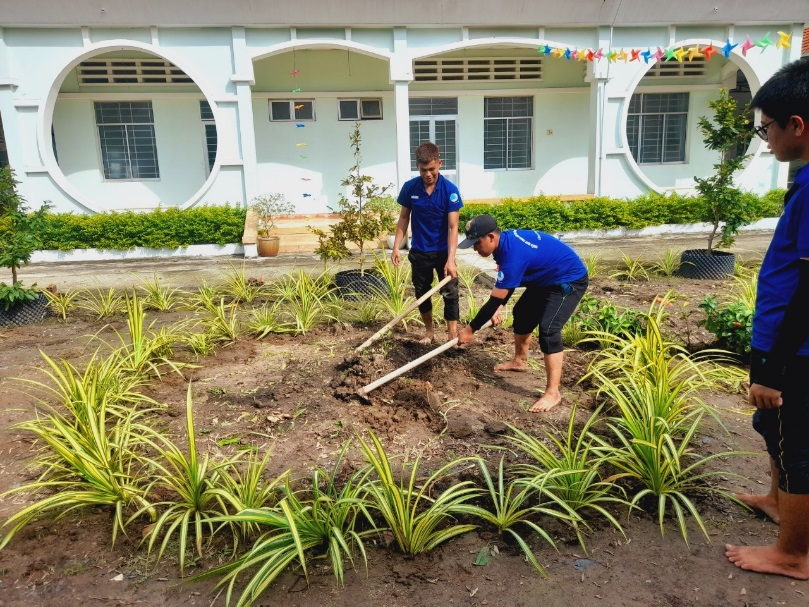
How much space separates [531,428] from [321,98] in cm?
1116

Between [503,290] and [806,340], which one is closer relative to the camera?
[806,340]

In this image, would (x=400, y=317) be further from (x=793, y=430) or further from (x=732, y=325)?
(x=793, y=430)

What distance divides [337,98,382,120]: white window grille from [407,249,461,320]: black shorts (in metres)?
9.00

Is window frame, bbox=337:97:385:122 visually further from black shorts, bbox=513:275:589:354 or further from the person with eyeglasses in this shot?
the person with eyeglasses

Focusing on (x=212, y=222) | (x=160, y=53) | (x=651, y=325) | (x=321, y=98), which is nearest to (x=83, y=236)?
(x=212, y=222)

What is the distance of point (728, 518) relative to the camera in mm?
2791

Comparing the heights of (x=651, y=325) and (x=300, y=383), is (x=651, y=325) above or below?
above

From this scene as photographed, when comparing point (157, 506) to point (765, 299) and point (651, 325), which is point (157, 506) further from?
point (651, 325)

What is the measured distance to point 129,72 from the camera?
12.7 metres

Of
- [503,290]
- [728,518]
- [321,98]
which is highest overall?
[321,98]

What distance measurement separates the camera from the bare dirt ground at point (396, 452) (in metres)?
2.38

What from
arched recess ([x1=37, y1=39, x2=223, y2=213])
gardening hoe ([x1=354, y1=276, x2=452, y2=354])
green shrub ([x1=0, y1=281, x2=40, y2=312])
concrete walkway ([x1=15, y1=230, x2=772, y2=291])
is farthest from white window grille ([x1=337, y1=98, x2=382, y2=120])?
gardening hoe ([x1=354, y1=276, x2=452, y2=354])

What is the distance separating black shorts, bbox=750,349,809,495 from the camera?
216 centimetres

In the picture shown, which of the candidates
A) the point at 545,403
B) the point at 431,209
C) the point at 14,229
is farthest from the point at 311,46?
the point at 545,403
